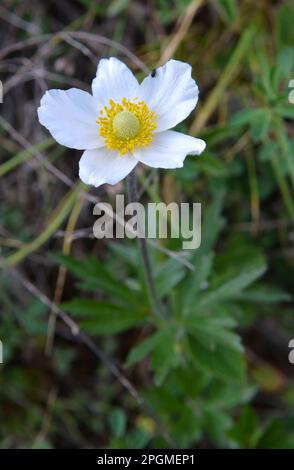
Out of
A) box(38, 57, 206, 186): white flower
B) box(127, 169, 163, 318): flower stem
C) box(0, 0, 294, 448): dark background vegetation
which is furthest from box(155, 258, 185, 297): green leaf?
box(38, 57, 206, 186): white flower

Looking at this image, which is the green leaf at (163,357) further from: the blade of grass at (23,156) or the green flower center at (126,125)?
the blade of grass at (23,156)

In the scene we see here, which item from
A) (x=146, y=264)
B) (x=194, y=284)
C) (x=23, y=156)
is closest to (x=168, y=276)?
(x=194, y=284)

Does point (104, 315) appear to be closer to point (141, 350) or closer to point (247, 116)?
point (141, 350)

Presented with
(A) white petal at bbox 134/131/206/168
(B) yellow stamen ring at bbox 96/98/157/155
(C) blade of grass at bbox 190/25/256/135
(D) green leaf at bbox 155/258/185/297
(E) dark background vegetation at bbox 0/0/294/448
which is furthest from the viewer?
(C) blade of grass at bbox 190/25/256/135

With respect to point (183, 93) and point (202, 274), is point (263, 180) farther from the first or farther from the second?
point (183, 93)

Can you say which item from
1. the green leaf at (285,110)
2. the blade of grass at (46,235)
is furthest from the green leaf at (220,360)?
the green leaf at (285,110)

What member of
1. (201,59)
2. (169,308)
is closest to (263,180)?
(201,59)

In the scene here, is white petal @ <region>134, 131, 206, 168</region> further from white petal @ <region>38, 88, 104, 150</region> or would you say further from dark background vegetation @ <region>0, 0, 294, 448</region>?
dark background vegetation @ <region>0, 0, 294, 448</region>
